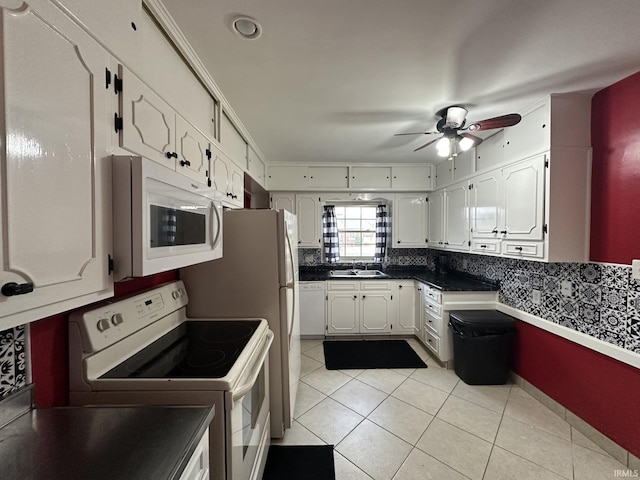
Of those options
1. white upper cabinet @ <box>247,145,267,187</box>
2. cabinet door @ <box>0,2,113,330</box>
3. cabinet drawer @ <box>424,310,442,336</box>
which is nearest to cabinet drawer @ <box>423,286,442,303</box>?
cabinet drawer @ <box>424,310,442,336</box>

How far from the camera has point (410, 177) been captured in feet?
12.1

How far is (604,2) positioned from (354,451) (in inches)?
108

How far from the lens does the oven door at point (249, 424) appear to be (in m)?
1.01

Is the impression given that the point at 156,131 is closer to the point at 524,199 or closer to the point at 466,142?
the point at 466,142

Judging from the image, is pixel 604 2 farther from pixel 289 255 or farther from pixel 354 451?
pixel 354 451

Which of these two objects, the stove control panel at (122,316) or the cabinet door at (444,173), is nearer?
the stove control panel at (122,316)

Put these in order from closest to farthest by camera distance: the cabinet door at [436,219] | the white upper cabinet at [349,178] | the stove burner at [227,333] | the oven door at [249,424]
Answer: the oven door at [249,424], the stove burner at [227,333], the cabinet door at [436,219], the white upper cabinet at [349,178]

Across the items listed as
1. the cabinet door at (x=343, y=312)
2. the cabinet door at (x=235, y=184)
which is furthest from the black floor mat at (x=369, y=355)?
the cabinet door at (x=235, y=184)

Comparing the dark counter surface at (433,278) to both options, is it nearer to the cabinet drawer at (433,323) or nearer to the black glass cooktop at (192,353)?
the cabinet drawer at (433,323)

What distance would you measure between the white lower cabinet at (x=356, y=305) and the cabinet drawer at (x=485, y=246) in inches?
45.6

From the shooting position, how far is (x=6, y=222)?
53 centimetres

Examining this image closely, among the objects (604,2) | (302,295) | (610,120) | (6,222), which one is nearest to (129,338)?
(6,222)

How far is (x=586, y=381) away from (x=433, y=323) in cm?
128

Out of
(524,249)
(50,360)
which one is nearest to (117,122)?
(50,360)
